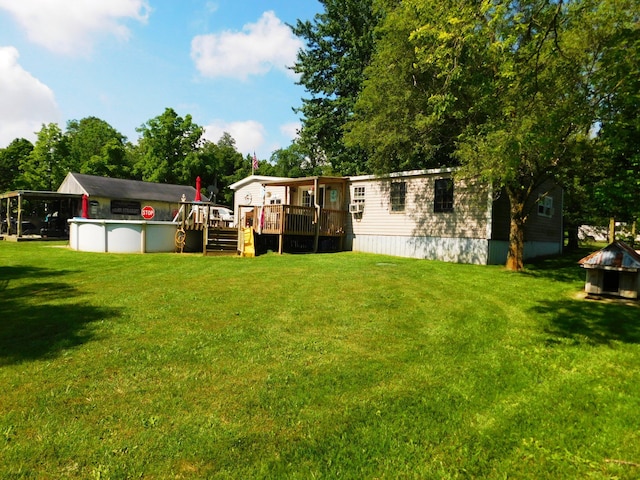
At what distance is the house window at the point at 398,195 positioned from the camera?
14.8 m

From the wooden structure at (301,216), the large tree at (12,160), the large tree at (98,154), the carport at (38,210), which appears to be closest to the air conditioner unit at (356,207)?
the wooden structure at (301,216)

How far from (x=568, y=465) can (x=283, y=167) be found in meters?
39.2

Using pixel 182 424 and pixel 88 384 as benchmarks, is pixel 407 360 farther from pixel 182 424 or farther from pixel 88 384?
pixel 88 384

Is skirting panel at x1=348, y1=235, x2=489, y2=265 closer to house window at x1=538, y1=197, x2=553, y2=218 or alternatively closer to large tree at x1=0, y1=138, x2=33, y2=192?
house window at x1=538, y1=197, x2=553, y2=218

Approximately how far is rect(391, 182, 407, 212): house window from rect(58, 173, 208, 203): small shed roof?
20590 millimetres

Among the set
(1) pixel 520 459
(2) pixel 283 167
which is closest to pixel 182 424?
(1) pixel 520 459

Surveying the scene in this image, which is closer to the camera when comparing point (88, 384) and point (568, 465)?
point (568, 465)

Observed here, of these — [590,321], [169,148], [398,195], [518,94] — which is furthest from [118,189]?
[590,321]

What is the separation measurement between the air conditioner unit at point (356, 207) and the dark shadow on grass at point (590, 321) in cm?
936

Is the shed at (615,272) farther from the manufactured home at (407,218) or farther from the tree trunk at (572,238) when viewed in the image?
the tree trunk at (572,238)

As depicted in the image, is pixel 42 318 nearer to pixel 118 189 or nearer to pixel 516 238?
pixel 516 238

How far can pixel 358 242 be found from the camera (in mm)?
16328

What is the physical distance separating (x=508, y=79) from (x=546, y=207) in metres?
11.0

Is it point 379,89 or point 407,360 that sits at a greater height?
point 379,89
